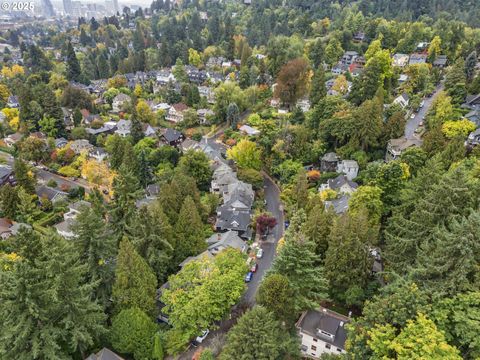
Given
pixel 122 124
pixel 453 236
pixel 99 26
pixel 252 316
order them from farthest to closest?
pixel 99 26
pixel 122 124
pixel 252 316
pixel 453 236

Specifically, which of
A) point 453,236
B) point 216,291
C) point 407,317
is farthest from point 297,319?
point 453,236

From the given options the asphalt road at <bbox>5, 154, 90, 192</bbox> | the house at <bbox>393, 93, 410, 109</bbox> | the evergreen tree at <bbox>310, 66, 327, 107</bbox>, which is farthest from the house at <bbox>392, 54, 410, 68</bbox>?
the asphalt road at <bbox>5, 154, 90, 192</bbox>

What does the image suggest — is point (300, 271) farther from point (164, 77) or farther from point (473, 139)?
point (164, 77)

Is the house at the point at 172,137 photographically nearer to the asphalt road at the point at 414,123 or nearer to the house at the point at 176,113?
the house at the point at 176,113

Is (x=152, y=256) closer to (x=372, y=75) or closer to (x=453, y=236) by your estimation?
(x=453, y=236)

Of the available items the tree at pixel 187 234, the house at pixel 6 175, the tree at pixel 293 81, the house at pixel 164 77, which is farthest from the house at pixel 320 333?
the house at pixel 164 77

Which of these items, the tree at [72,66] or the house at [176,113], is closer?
the house at [176,113]
